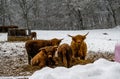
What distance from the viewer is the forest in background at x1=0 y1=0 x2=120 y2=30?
54.5m

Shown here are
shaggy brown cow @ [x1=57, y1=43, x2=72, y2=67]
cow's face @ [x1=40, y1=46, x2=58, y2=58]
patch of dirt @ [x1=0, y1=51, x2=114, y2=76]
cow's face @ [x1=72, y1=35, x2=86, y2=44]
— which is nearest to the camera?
cow's face @ [x1=40, y1=46, x2=58, y2=58]

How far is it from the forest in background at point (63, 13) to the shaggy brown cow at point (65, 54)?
3520cm

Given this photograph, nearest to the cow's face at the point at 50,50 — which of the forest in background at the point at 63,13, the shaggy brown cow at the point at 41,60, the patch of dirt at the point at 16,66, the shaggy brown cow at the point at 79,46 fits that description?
the shaggy brown cow at the point at 41,60

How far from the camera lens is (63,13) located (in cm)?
6116

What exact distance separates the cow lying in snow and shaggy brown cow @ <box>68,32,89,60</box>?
4.35 feet

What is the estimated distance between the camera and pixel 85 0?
5353 cm

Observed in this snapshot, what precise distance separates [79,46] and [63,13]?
4714cm

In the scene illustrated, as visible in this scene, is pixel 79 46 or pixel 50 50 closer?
pixel 50 50

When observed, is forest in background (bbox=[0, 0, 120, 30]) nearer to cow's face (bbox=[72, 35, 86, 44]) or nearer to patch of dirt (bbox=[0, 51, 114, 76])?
patch of dirt (bbox=[0, 51, 114, 76])

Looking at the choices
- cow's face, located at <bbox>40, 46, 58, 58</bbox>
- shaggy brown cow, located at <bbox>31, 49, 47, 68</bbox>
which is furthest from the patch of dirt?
cow's face, located at <bbox>40, 46, 58, 58</bbox>

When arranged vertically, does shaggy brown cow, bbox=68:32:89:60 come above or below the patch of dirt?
above

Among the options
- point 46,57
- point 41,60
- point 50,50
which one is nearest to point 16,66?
point 41,60

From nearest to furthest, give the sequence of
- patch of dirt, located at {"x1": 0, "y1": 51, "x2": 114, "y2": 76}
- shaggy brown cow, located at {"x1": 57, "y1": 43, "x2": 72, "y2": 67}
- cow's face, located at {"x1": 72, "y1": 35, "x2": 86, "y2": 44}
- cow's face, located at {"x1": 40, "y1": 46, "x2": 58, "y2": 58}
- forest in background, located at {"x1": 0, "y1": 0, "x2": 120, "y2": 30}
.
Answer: cow's face, located at {"x1": 40, "y1": 46, "x2": 58, "y2": 58} < patch of dirt, located at {"x1": 0, "y1": 51, "x2": 114, "y2": 76} < shaggy brown cow, located at {"x1": 57, "y1": 43, "x2": 72, "y2": 67} < cow's face, located at {"x1": 72, "y1": 35, "x2": 86, "y2": 44} < forest in background, located at {"x1": 0, "y1": 0, "x2": 120, "y2": 30}

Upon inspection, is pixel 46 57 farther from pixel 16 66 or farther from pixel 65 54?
pixel 16 66
